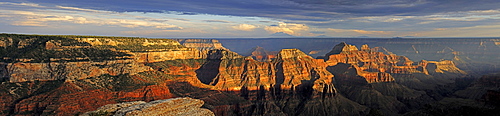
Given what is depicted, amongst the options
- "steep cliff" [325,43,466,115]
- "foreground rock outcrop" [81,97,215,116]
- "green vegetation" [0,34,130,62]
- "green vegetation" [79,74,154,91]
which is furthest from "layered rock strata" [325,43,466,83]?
"foreground rock outcrop" [81,97,215,116]

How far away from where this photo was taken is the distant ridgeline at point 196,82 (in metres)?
67.8

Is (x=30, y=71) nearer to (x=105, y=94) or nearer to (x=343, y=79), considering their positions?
(x=105, y=94)

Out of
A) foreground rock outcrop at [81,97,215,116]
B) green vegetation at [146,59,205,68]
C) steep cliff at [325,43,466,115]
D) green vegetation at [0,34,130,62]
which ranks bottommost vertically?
steep cliff at [325,43,466,115]

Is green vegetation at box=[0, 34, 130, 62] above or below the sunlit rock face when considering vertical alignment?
above

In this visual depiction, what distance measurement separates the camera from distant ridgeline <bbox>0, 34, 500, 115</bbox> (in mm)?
67812

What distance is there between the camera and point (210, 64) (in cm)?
12000

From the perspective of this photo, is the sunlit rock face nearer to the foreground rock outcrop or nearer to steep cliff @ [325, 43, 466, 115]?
steep cliff @ [325, 43, 466, 115]

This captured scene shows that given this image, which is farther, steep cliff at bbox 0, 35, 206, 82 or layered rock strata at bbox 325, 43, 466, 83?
layered rock strata at bbox 325, 43, 466, 83

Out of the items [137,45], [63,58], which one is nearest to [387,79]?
[137,45]

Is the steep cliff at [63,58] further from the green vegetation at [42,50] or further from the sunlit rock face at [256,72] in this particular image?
the sunlit rock face at [256,72]

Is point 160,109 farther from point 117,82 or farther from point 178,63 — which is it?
point 178,63

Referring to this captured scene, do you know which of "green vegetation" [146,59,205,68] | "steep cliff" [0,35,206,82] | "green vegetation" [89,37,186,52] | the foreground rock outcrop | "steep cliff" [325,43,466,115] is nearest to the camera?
the foreground rock outcrop

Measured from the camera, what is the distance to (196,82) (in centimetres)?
9788

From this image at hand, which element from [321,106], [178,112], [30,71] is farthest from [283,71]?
[178,112]
